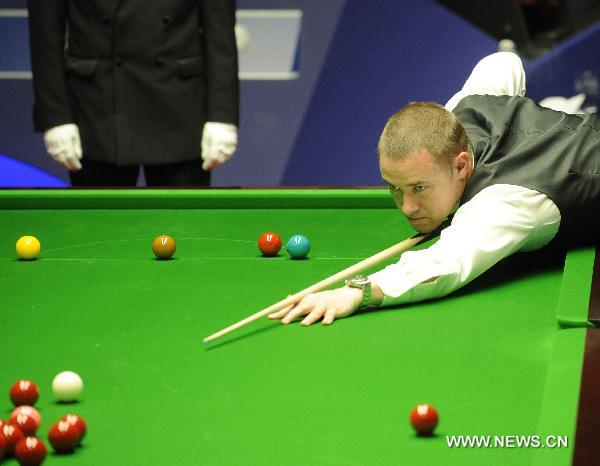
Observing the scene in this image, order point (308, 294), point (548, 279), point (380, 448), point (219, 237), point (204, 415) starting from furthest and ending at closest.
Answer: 1. point (219, 237)
2. point (548, 279)
3. point (308, 294)
4. point (204, 415)
5. point (380, 448)

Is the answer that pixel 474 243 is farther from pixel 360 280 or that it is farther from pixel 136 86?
pixel 136 86

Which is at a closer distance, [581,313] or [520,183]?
[581,313]

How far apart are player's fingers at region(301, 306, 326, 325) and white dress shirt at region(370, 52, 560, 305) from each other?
14 centimetres

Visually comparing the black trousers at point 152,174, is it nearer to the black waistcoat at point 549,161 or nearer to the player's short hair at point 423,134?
the black waistcoat at point 549,161

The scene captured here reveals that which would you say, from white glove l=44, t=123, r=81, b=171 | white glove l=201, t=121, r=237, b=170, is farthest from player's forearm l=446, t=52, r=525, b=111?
white glove l=44, t=123, r=81, b=171

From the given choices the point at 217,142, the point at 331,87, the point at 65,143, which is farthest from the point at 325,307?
the point at 331,87

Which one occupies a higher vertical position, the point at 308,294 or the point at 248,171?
the point at 308,294

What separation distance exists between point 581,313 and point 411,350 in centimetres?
30

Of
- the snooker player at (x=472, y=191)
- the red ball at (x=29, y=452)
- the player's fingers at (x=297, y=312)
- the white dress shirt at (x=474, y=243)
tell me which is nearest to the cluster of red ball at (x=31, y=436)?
the red ball at (x=29, y=452)

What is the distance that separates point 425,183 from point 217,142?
1.59 metres

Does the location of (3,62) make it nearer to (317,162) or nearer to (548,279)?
(317,162)

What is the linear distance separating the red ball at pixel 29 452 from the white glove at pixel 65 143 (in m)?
2.58

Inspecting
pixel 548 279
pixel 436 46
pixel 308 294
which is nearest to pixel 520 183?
pixel 548 279

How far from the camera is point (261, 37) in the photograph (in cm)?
566
